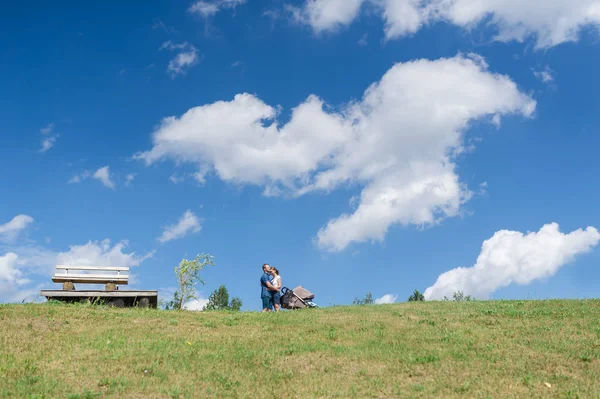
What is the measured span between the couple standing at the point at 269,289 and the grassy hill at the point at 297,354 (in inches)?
141

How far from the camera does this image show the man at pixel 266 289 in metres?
26.0

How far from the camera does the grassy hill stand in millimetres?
12789

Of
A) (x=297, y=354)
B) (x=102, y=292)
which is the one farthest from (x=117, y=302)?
(x=297, y=354)

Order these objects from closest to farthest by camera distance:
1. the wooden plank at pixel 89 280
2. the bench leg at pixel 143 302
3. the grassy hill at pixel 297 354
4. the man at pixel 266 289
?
the grassy hill at pixel 297 354, the man at pixel 266 289, the bench leg at pixel 143 302, the wooden plank at pixel 89 280

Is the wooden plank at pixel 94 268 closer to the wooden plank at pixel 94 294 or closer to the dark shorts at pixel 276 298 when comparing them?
the wooden plank at pixel 94 294

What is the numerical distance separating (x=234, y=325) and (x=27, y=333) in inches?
273

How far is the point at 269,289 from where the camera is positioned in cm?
2603

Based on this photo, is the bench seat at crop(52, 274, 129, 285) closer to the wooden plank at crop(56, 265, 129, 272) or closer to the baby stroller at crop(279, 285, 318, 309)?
the wooden plank at crop(56, 265, 129, 272)

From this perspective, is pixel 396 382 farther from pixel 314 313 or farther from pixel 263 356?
pixel 314 313

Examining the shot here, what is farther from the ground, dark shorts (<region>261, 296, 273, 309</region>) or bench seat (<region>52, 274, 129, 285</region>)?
bench seat (<region>52, 274, 129, 285</region>)

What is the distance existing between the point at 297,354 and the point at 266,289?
10.5 metres

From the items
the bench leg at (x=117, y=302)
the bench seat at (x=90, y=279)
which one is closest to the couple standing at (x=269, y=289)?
the bench leg at (x=117, y=302)

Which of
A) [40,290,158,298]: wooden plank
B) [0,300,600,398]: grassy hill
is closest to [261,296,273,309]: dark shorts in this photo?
[0,300,600,398]: grassy hill

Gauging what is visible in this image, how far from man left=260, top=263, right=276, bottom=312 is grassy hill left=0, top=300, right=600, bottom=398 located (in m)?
3.57
